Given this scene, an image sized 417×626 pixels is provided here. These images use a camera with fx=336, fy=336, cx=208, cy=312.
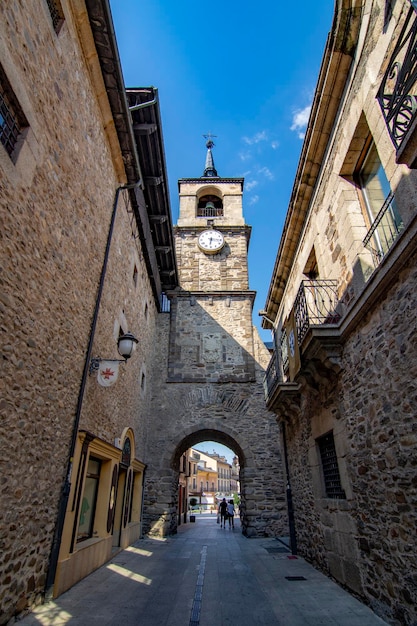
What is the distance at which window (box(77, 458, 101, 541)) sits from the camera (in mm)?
5984

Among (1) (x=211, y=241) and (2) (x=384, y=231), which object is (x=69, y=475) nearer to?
(2) (x=384, y=231)

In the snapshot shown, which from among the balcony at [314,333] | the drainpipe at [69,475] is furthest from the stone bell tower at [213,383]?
the drainpipe at [69,475]

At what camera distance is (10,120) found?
365 centimetres

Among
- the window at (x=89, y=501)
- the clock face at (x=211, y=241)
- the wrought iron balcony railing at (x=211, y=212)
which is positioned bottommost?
the window at (x=89, y=501)

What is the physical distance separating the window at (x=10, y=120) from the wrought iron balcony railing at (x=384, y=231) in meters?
4.26

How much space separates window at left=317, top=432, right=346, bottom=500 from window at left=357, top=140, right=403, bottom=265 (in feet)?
10.5

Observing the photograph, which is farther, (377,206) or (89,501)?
(89,501)

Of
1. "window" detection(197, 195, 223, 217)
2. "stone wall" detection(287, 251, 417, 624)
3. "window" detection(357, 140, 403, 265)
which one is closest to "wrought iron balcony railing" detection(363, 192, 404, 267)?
"window" detection(357, 140, 403, 265)

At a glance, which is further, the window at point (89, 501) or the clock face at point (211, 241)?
the clock face at point (211, 241)

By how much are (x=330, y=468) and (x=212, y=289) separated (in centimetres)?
1038

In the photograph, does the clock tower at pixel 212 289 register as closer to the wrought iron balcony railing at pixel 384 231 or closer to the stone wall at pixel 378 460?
the stone wall at pixel 378 460

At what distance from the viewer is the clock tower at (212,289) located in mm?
13414

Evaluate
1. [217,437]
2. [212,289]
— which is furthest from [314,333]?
[212,289]

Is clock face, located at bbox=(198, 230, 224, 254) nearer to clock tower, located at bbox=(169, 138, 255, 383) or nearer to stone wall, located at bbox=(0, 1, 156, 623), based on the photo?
clock tower, located at bbox=(169, 138, 255, 383)
